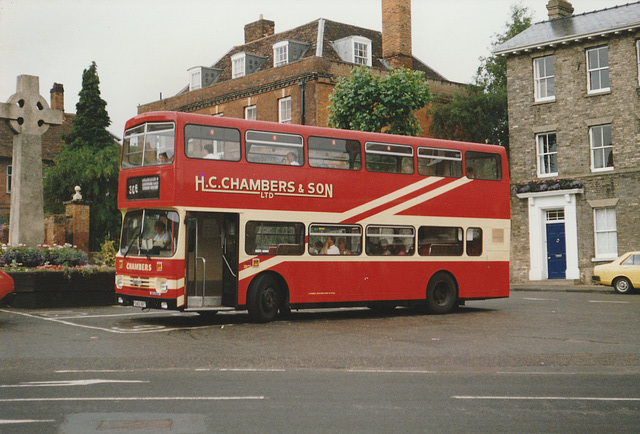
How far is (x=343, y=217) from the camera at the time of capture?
1691 cm

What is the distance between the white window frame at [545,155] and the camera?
33.7m

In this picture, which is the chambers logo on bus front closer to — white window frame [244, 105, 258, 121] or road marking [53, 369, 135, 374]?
road marking [53, 369, 135, 374]

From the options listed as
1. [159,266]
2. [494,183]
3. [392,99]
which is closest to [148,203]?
[159,266]

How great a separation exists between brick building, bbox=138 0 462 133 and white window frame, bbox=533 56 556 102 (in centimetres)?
875

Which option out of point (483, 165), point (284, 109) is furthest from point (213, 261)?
point (284, 109)

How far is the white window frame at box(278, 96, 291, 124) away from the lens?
39.1 m

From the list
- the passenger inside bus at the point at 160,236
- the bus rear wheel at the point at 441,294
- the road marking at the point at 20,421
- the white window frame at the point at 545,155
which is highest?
the white window frame at the point at 545,155

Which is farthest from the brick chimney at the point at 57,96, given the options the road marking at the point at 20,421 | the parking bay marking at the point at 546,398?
the parking bay marking at the point at 546,398

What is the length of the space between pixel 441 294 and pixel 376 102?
16.0 m

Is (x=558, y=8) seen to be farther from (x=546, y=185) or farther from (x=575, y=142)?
(x=546, y=185)

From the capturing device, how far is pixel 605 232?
31641mm

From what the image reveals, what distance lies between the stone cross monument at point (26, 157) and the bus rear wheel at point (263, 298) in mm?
9096

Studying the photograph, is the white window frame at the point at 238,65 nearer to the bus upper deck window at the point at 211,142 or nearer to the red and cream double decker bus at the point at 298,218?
the red and cream double decker bus at the point at 298,218

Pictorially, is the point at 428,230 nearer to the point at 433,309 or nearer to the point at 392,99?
the point at 433,309
